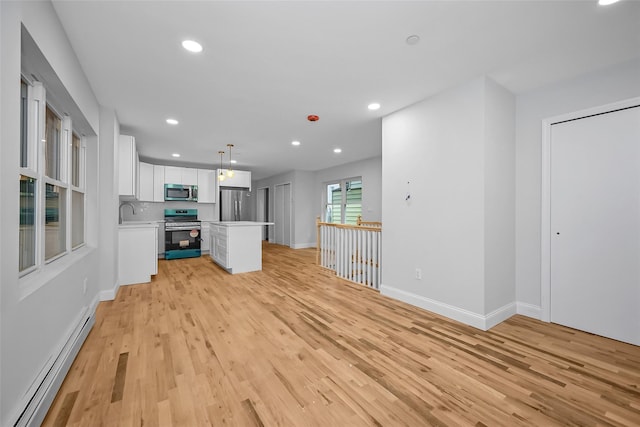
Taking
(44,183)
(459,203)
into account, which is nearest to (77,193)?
(44,183)

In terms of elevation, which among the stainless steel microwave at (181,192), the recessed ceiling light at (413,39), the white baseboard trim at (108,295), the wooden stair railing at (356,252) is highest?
the recessed ceiling light at (413,39)

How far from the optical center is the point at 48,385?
1562 mm

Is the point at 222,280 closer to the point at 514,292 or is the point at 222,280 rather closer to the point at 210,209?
the point at 210,209

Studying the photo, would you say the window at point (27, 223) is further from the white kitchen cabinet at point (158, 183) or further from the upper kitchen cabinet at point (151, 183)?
the white kitchen cabinet at point (158, 183)

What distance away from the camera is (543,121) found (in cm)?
281

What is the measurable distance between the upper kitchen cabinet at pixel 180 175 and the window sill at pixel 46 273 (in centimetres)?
438

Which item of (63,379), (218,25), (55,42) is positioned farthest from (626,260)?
(55,42)

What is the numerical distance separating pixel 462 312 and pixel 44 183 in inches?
150

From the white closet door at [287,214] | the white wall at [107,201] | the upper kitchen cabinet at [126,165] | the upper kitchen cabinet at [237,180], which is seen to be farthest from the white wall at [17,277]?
the white closet door at [287,214]

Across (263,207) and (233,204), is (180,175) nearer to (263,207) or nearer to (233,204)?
(233,204)

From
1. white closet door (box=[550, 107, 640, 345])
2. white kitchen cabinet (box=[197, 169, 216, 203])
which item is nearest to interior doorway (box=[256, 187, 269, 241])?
white kitchen cabinet (box=[197, 169, 216, 203])

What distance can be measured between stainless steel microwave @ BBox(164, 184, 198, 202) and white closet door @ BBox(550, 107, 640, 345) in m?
7.14

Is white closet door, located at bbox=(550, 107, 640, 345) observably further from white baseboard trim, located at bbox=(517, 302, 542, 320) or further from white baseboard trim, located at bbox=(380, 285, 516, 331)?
white baseboard trim, located at bbox=(380, 285, 516, 331)

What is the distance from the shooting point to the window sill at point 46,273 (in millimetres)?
1484
